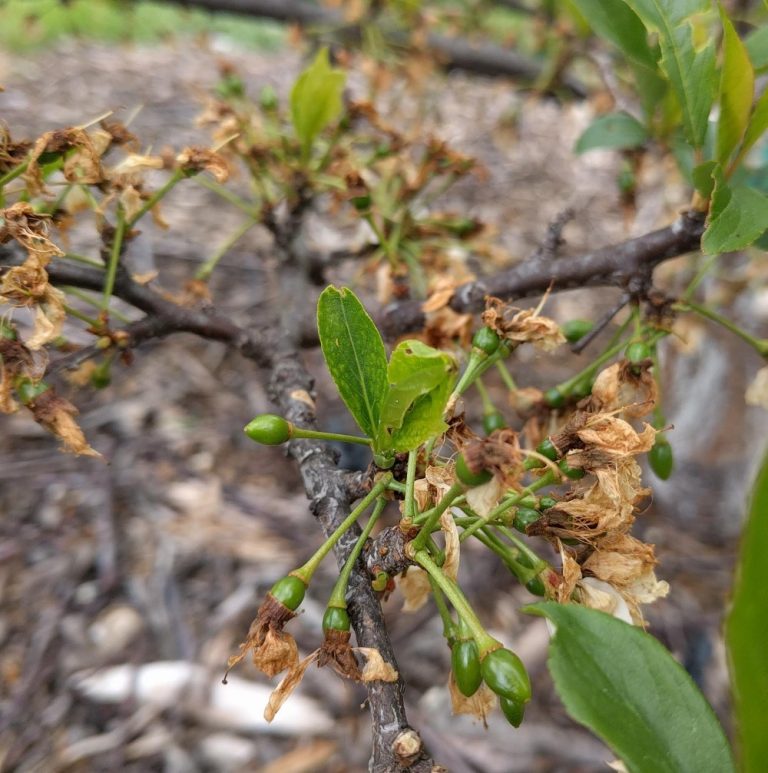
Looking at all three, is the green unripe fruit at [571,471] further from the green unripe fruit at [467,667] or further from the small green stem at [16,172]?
the small green stem at [16,172]

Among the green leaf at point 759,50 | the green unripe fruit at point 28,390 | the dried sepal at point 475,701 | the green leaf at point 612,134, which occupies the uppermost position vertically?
the green leaf at point 759,50

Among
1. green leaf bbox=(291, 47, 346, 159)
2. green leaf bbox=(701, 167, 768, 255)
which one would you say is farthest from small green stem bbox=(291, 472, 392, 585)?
green leaf bbox=(291, 47, 346, 159)

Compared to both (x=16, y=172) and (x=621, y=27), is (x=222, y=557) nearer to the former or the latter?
(x=16, y=172)

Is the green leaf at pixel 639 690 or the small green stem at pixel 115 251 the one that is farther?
the small green stem at pixel 115 251

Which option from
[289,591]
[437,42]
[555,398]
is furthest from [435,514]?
[437,42]

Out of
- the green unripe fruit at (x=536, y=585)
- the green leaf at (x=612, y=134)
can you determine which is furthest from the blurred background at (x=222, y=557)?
the green unripe fruit at (x=536, y=585)

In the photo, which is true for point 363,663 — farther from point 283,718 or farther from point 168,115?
point 168,115
